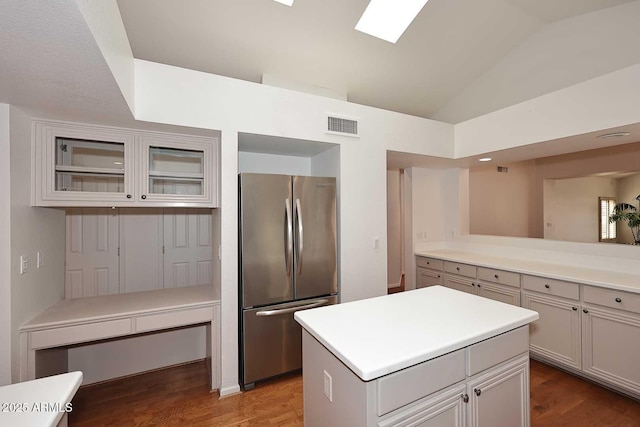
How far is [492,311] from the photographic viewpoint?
1.56 m

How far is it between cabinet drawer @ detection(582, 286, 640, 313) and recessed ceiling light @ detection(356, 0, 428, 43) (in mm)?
3004

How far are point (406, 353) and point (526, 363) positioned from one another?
36.8 inches

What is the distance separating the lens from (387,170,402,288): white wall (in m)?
5.18

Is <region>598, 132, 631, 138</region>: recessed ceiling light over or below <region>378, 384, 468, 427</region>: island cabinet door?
over

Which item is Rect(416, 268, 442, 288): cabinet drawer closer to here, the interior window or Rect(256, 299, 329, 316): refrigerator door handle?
Rect(256, 299, 329, 316): refrigerator door handle

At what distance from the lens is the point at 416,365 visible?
113 cm

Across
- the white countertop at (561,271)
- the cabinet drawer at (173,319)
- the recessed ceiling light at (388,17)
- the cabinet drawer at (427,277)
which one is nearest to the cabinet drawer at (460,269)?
the white countertop at (561,271)

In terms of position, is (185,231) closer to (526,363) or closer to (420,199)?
(526,363)

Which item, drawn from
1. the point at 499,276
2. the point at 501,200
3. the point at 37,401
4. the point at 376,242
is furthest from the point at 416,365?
the point at 501,200

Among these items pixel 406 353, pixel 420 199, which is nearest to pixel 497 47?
pixel 420 199

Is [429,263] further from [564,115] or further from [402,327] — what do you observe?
[402,327]

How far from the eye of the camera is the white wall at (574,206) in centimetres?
417

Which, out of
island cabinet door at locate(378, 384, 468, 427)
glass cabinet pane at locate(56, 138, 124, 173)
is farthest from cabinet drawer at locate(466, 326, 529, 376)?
glass cabinet pane at locate(56, 138, 124, 173)

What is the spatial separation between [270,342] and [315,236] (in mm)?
1005
